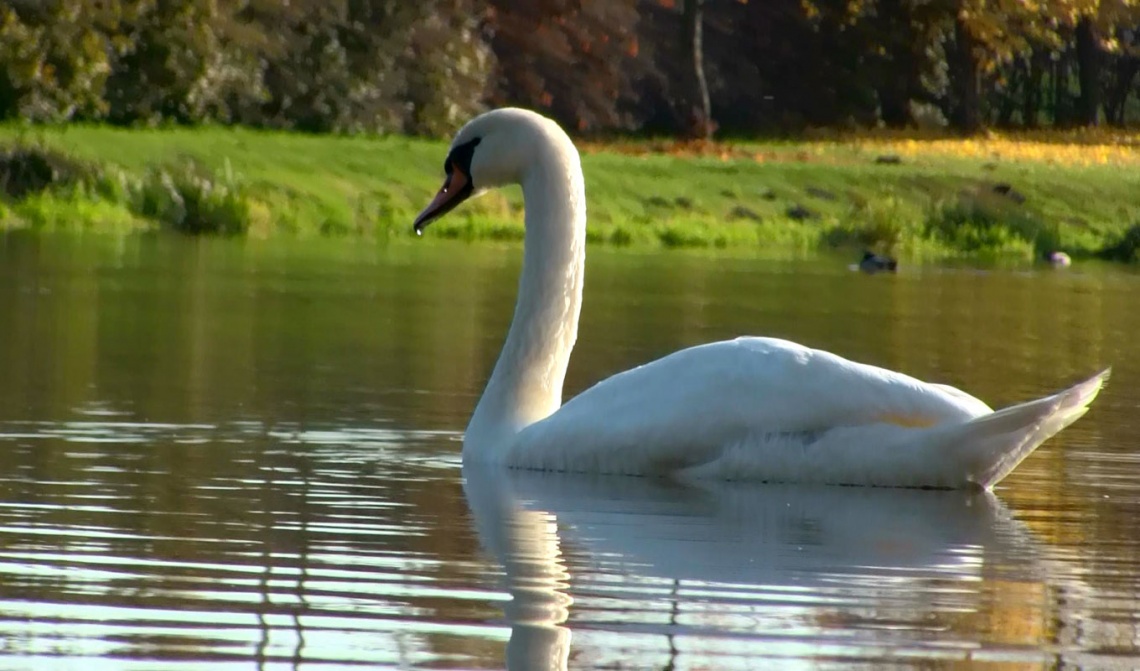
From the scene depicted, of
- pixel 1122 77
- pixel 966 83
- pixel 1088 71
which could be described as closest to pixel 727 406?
pixel 966 83

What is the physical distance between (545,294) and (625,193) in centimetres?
2380

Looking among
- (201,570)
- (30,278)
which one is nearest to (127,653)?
(201,570)

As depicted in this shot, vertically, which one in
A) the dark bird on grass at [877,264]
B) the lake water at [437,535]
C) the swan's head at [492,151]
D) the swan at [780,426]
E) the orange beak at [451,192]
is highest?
the swan's head at [492,151]

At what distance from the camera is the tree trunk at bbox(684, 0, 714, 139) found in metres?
48.1

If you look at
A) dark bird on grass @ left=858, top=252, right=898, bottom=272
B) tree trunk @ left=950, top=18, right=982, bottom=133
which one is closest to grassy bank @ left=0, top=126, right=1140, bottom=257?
dark bird on grass @ left=858, top=252, right=898, bottom=272

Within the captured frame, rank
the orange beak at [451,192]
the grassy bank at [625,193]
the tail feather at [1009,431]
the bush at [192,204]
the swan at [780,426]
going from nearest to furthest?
the tail feather at [1009,431] → the swan at [780,426] → the orange beak at [451,192] → the bush at [192,204] → the grassy bank at [625,193]

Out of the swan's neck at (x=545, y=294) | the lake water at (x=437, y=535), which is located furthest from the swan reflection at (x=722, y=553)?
the swan's neck at (x=545, y=294)

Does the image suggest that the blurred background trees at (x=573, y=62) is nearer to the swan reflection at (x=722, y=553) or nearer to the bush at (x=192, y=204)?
the bush at (x=192, y=204)

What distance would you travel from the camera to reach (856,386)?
7758mm

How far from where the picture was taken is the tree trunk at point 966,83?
167ft

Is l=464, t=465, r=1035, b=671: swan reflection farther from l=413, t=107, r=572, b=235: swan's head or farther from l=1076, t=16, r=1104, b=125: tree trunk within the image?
l=1076, t=16, r=1104, b=125: tree trunk

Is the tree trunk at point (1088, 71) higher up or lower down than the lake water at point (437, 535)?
higher up

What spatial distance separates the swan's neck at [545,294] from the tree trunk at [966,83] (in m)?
42.1

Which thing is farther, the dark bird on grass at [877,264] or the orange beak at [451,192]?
the dark bird on grass at [877,264]
